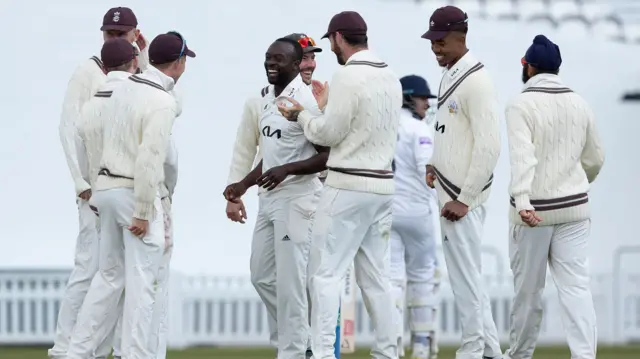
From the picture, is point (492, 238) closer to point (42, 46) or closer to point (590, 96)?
point (590, 96)

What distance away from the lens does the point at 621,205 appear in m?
17.3

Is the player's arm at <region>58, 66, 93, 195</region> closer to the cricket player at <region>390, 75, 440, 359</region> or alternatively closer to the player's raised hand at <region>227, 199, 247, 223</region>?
the player's raised hand at <region>227, 199, 247, 223</region>

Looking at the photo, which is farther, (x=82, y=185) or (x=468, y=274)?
(x=82, y=185)

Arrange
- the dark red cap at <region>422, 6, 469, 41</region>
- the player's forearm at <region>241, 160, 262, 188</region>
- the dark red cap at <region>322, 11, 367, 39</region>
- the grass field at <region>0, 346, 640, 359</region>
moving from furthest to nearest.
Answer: the grass field at <region>0, 346, 640, 359</region>, the player's forearm at <region>241, 160, 262, 188</region>, the dark red cap at <region>422, 6, 469, 41</region>, the dark red cap at <region>322, 11, 367, 39</region>

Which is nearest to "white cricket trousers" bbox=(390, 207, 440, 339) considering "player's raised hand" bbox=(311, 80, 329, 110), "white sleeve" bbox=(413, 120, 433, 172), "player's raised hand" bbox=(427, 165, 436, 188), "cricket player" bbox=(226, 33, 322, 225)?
"white sleeve" bbox=(413, 120, 433, 172)

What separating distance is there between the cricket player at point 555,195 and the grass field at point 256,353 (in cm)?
383

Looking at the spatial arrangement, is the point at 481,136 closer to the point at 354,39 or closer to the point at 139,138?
the point at 354,39

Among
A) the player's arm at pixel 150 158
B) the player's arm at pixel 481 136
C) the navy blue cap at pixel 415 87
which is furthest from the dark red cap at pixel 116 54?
the navy blue cap at pixel 415 87

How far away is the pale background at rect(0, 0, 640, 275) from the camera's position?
1573 centimetres

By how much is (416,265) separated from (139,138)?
4039 mm

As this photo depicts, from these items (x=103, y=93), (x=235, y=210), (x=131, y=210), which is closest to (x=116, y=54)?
(x=103, y=93)

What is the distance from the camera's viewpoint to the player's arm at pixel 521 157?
966 centimetres

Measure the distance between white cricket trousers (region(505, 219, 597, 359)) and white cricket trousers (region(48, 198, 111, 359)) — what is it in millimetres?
2623

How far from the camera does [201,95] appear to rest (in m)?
16.3
